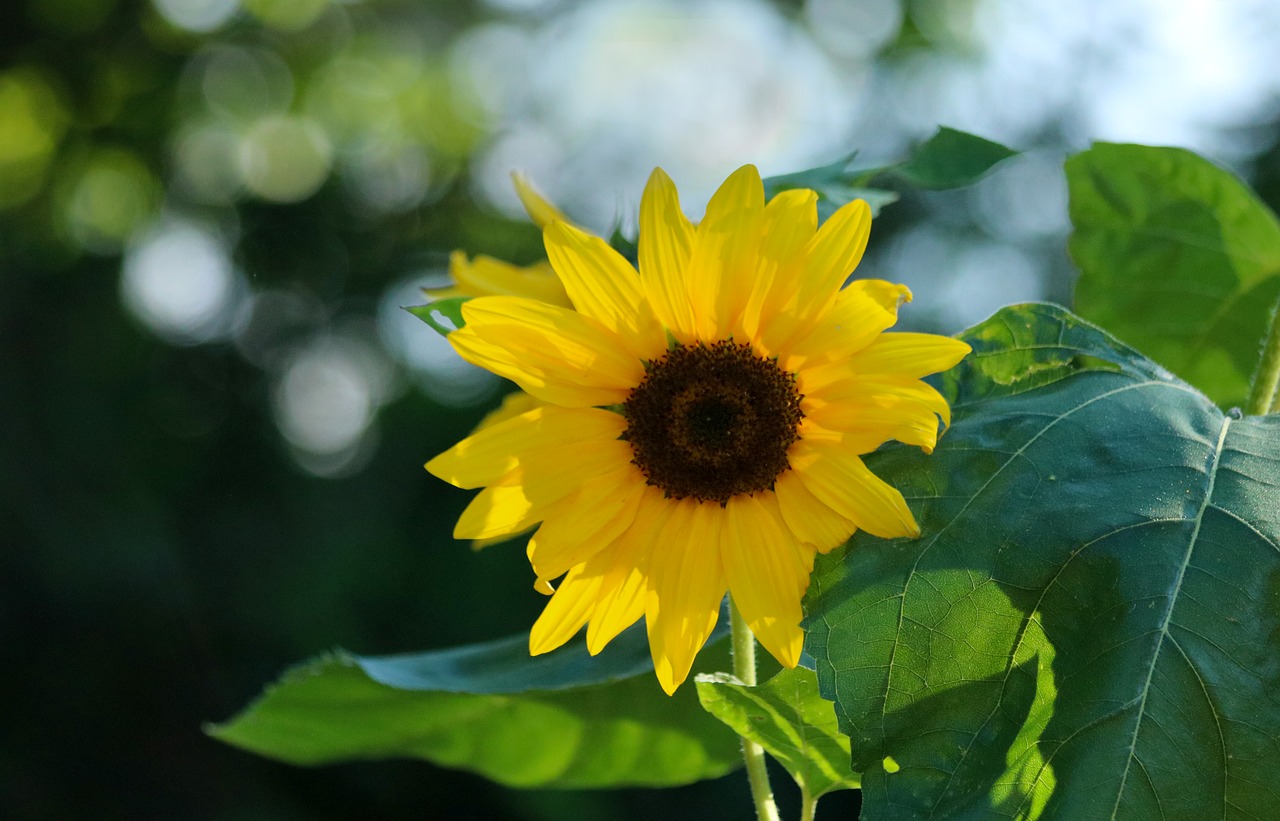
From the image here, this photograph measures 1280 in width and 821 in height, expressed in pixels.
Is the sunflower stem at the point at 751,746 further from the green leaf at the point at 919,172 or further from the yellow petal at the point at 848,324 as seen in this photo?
the green leaf at the point at 919,172

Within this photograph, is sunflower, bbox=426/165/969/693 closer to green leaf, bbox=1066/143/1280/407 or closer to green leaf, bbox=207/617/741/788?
green leaf, bbox=207/617/741/788

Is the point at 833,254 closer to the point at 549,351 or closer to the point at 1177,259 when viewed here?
the point at 549,351

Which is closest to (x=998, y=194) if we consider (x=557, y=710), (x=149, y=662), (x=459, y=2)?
(x=459, y=2)

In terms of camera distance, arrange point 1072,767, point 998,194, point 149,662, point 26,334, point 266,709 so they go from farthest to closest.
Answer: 1. point 998,194
2. point 26,334
3. point 149,662
4. point 266,709
5. point 1072,767

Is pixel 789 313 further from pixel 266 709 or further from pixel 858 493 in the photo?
pixel 266 709

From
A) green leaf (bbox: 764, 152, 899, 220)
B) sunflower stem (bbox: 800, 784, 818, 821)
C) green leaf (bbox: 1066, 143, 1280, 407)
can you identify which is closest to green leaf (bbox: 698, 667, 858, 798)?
sunflower stem (bbox: 800, 784, 818, 821)

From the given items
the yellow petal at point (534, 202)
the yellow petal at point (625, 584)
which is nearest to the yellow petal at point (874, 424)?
the yellow petal at point (625, 584)
